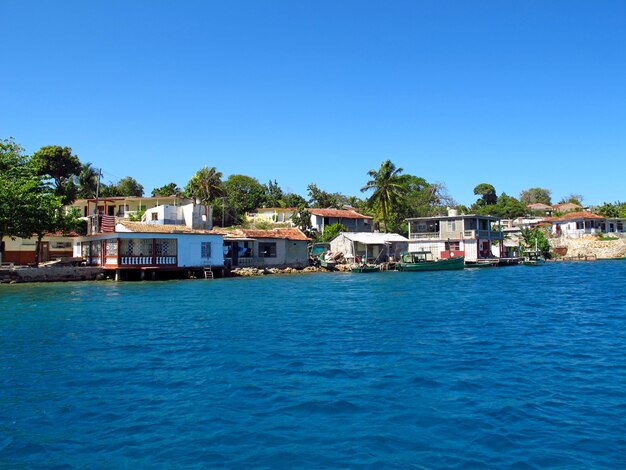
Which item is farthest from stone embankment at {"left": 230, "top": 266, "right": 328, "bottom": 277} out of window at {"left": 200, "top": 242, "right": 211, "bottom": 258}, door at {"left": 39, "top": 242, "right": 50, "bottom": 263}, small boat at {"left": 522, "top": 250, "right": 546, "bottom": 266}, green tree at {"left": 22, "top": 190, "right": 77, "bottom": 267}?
small boat at {"left": 522, "top": 250, "right": 546, "bottom": 266}

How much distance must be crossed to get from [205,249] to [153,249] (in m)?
4.50

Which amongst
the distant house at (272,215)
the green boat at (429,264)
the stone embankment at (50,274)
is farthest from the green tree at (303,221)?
the stone embankment at (50,274)

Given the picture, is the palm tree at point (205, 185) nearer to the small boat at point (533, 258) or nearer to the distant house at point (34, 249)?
the distant house at point (34, 249)

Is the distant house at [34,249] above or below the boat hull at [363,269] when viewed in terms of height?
above

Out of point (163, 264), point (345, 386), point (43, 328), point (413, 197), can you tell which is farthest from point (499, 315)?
point (413, 197)

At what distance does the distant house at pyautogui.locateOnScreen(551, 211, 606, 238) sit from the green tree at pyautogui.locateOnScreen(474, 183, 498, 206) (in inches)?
1164

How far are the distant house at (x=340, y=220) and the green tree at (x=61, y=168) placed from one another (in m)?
29.3

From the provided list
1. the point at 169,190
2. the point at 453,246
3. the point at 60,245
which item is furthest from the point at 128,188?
the point at 453,246

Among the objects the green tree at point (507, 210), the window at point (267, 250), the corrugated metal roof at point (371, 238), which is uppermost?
the green tree at point (507, 210)

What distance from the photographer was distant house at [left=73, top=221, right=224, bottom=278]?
39.1m

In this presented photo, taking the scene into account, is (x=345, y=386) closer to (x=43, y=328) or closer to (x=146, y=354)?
(x=146, y=354)

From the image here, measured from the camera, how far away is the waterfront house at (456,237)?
56.8 metres

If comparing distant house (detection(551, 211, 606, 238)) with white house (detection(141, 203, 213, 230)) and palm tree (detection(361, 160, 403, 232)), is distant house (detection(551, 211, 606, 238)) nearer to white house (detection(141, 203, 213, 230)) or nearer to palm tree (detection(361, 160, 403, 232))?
palm tree (detection(361, 160, 403, 232))

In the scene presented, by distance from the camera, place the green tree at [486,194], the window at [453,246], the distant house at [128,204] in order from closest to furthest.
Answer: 1. the distant house at [128,204]
2. the window at [453,246]
3. the green tree at [486,194]
